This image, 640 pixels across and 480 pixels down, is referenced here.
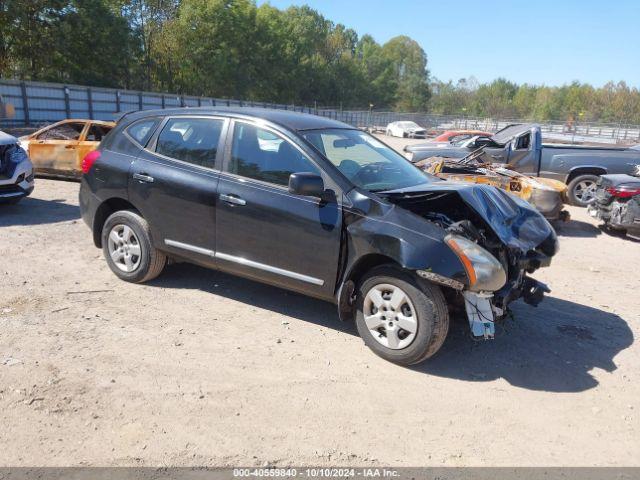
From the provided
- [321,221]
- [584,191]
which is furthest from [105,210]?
[584,191]

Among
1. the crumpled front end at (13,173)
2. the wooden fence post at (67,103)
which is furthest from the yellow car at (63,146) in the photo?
the wooden fence post at (67,103)

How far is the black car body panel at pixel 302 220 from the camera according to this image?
13.2ft

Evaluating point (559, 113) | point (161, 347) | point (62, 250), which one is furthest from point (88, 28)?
point (559, 113)

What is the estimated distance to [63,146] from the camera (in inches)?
441

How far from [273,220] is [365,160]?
1.07m

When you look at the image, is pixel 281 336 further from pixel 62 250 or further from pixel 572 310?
pixel 62 250

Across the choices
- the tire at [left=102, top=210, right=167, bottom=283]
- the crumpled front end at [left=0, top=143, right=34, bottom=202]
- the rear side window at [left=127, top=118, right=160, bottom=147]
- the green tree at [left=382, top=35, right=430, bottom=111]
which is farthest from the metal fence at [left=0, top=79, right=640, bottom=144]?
the green tree at [left=382, top=35, right=430, bottom=111]

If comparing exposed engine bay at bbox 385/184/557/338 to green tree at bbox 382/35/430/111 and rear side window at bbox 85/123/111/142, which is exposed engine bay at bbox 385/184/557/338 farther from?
green tree at bbox 382/35/430/111

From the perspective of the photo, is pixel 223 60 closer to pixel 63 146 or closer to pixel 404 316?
pixel 63 146

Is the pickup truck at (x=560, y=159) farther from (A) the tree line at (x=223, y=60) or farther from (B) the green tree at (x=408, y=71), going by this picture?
(B) the green tree at (x=408, y=71)

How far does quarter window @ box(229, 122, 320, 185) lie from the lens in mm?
4449

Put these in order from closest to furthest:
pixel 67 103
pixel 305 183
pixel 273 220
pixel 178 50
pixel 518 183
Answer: pixel 305 183, pixel 273 220, pixel 518 183, pixel 67 103, pixel 178 50

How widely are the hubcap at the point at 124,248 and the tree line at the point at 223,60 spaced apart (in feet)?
108

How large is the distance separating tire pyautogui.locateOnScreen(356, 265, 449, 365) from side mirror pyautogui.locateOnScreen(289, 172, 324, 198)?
784 millimetres
